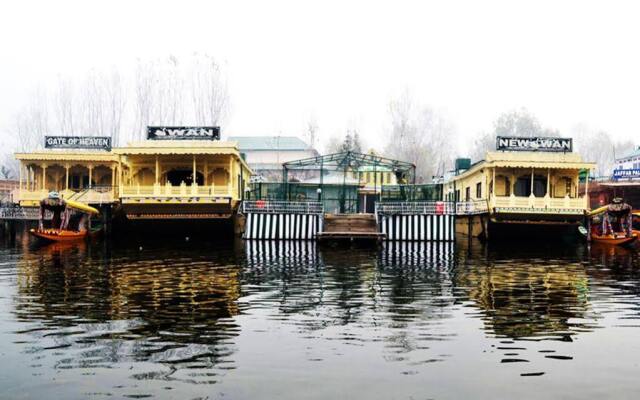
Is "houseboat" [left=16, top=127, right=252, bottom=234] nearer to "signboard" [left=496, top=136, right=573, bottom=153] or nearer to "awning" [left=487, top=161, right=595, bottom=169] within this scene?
"awning" [left=487, top=161, right=595, bottom=169]

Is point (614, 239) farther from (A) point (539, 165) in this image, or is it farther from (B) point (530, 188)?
(B) point (530, 188)

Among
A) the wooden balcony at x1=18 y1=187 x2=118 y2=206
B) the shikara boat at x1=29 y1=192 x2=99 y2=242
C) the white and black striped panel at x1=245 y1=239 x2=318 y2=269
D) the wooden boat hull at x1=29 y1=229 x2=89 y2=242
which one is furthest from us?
the wooden balcony at x1=18 y1=187 x2=118 y2=206

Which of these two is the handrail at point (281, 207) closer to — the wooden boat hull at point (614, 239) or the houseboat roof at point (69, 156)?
the houseboat roof at point (69, 156)

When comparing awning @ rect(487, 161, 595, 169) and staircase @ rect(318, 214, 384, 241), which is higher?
awning @ rect(487, 161, 595, 169)

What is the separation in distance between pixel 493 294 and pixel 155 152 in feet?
90.2

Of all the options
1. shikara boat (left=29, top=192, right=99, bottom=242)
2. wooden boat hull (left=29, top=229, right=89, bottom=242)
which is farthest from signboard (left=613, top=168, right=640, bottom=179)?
wooden boat hull (left=29, top=229, right=89, bottom=242)

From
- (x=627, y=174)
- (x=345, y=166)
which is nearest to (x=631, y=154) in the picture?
(x=627, y=174)

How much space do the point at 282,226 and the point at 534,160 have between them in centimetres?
1689

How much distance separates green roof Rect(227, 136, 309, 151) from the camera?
102250 millimetres

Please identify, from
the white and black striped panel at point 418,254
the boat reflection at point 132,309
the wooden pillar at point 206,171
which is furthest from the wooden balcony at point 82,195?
the white and black striped panel at point 418,254

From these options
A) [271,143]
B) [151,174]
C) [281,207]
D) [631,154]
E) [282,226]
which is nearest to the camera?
[282,226]

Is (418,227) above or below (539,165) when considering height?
below

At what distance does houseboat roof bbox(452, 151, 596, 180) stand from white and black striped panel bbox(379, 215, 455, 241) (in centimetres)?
511

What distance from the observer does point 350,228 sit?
35.9 metres
